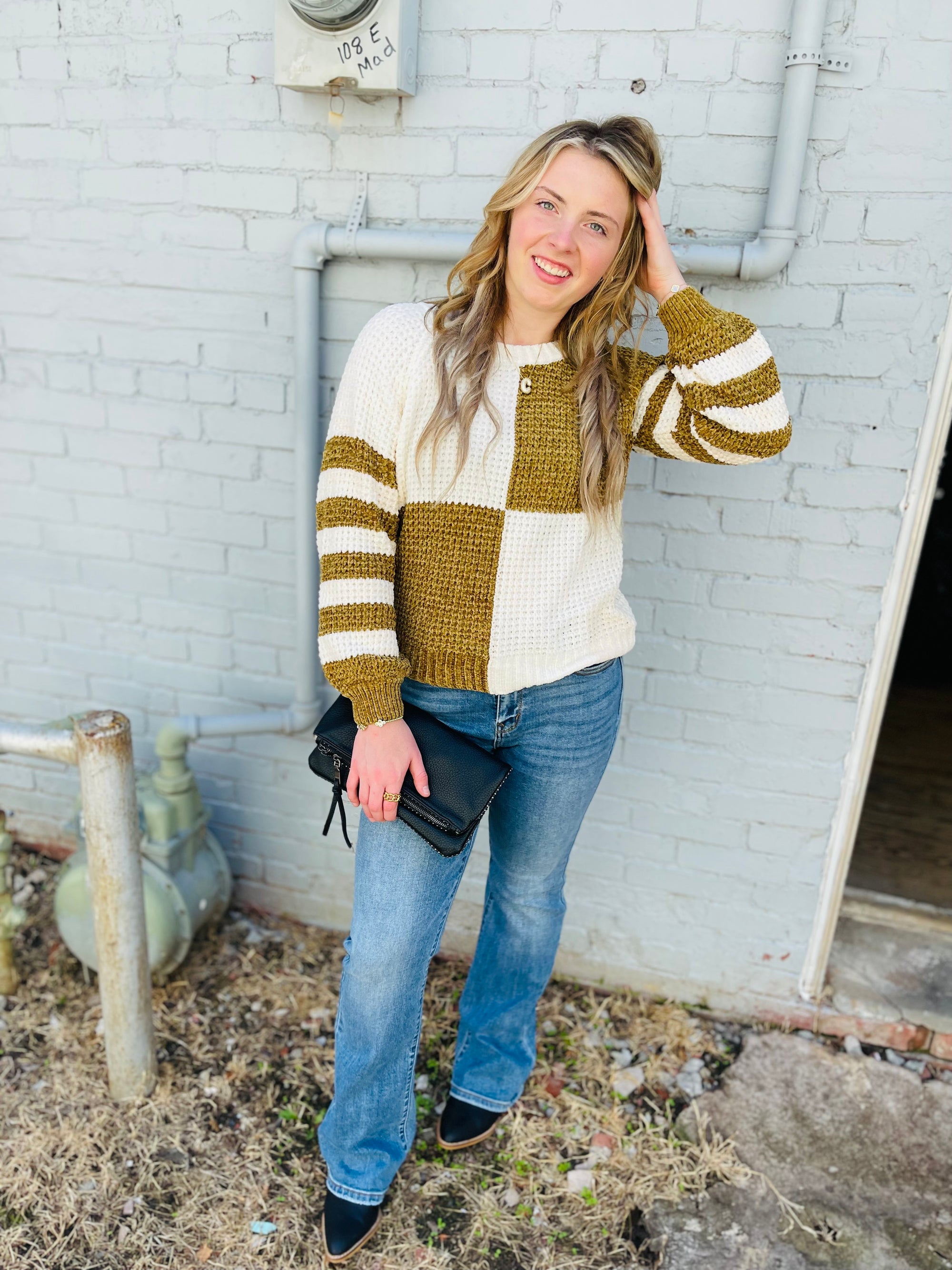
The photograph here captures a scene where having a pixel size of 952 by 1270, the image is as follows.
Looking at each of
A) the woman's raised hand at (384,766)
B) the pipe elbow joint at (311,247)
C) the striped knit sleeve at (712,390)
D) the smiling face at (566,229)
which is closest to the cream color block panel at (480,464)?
the smiling face at (566,229)

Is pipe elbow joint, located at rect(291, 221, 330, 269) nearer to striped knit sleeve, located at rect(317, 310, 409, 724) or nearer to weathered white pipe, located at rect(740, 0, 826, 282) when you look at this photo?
striped knit sleeve, located at rect(317, 310, 409, 724)

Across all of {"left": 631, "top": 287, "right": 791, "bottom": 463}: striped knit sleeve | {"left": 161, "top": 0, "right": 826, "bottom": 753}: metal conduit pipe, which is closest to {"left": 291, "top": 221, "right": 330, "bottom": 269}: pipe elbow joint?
{"left": 161, "top": 0, "right": 826, "bottom": 753}: metal conduit pipe

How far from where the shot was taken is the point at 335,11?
6.02 feet

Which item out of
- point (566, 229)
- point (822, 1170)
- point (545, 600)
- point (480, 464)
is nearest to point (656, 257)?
point (566, 229)

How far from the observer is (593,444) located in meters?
1.61

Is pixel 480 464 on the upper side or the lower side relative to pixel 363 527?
upper

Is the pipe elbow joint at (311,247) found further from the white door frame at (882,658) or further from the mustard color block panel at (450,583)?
the white door frame at (882,658)

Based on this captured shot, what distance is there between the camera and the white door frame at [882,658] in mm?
1934

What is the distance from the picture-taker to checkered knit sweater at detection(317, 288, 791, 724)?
1548mm

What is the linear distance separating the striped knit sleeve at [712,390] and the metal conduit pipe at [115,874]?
119cm

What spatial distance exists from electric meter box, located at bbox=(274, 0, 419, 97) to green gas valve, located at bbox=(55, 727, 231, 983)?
1484mm

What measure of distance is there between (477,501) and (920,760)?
3141 mm

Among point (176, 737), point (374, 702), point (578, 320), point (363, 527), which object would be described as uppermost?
point (578, 320)

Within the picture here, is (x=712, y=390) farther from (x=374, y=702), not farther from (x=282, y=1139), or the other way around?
(x=282, y=1139)
